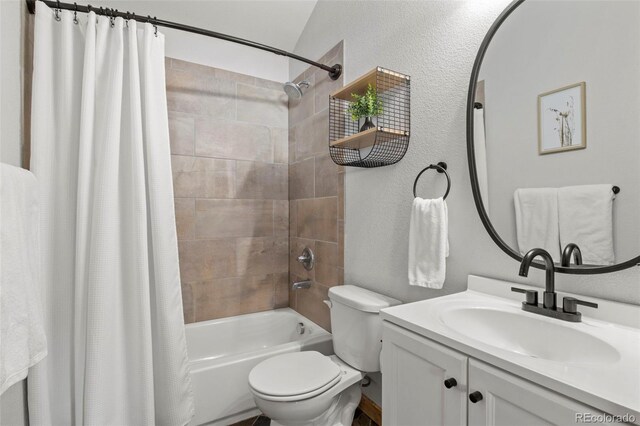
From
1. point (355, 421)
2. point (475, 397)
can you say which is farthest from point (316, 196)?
point (475, 397)

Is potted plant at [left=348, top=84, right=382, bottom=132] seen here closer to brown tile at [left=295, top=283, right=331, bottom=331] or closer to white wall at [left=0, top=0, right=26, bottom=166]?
brown tile at [left=295, top=283, right=331, bottom=331]

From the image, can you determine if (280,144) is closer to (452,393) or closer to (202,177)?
(202,177)

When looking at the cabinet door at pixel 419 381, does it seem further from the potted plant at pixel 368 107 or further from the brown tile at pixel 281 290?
the brown tile at pixel 281 290

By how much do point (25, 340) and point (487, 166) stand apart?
145 centimetres

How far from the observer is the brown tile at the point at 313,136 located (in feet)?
6.88

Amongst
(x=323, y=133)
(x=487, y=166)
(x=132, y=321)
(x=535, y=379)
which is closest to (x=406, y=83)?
(x=487, y=166)

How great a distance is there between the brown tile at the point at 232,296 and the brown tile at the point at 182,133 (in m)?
0.95

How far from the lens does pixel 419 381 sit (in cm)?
87

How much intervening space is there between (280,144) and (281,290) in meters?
1.19

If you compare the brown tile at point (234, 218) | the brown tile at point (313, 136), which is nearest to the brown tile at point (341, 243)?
the brown tile at point (313, 136)

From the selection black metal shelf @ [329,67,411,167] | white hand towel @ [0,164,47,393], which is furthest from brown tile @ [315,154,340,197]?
white hand towel @ [0,164,47,393]

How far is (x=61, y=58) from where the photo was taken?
1.37m

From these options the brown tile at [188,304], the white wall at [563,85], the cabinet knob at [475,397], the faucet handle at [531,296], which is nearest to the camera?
the cabinet knob at [475,397]

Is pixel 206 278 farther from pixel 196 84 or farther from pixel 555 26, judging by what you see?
pixel 555 26
